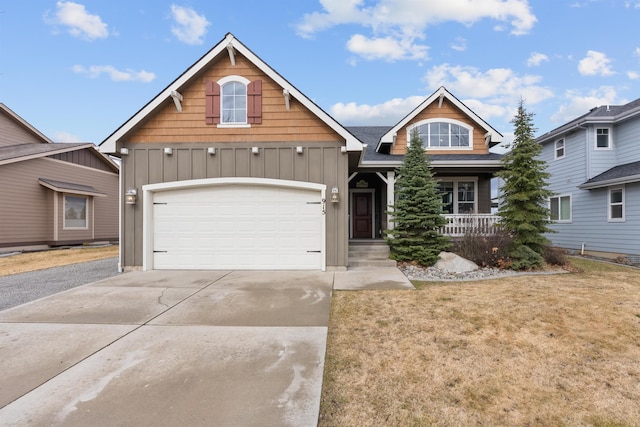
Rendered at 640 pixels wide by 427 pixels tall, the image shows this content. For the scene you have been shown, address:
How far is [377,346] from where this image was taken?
353 centimetres

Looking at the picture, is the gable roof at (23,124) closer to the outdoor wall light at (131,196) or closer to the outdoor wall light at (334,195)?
the outdoor wall light at (131,196)

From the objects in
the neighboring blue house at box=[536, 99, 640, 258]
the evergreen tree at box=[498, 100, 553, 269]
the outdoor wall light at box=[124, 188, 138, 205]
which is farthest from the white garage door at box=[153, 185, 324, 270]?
the neighboring blue house at box=[536, 99, 640, 258]

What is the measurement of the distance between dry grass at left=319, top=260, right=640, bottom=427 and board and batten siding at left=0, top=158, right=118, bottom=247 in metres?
15.7

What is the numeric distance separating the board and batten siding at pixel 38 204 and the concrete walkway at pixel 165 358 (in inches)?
437

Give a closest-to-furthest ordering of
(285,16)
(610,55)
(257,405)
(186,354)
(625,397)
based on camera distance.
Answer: (257,405) → (625,397) → (186,354) → (285,16) → (610,55)

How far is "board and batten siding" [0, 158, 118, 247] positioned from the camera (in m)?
13.1

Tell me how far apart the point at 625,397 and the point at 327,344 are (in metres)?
2.68

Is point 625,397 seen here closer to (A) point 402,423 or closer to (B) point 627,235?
(A) point 402,423

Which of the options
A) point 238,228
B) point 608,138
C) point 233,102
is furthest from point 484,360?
point 608,138

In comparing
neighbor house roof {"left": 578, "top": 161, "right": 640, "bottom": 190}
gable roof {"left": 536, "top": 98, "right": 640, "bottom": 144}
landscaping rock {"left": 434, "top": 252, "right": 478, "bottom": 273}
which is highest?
gable roof {"left": 536, "top": 98, "right": 640, "bottom": 144}

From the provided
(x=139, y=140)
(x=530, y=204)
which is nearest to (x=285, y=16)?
(x=139, y=140)

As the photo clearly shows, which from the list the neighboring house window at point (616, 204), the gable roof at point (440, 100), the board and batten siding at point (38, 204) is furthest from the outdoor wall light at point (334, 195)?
the board and batten siding at point (38, 204)

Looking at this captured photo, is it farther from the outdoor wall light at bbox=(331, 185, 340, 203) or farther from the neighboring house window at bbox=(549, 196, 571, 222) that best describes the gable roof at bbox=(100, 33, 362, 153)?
the neighboring house window at bbox=(549, 196, 571, 222)

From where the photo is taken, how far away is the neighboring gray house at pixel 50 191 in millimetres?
13305
